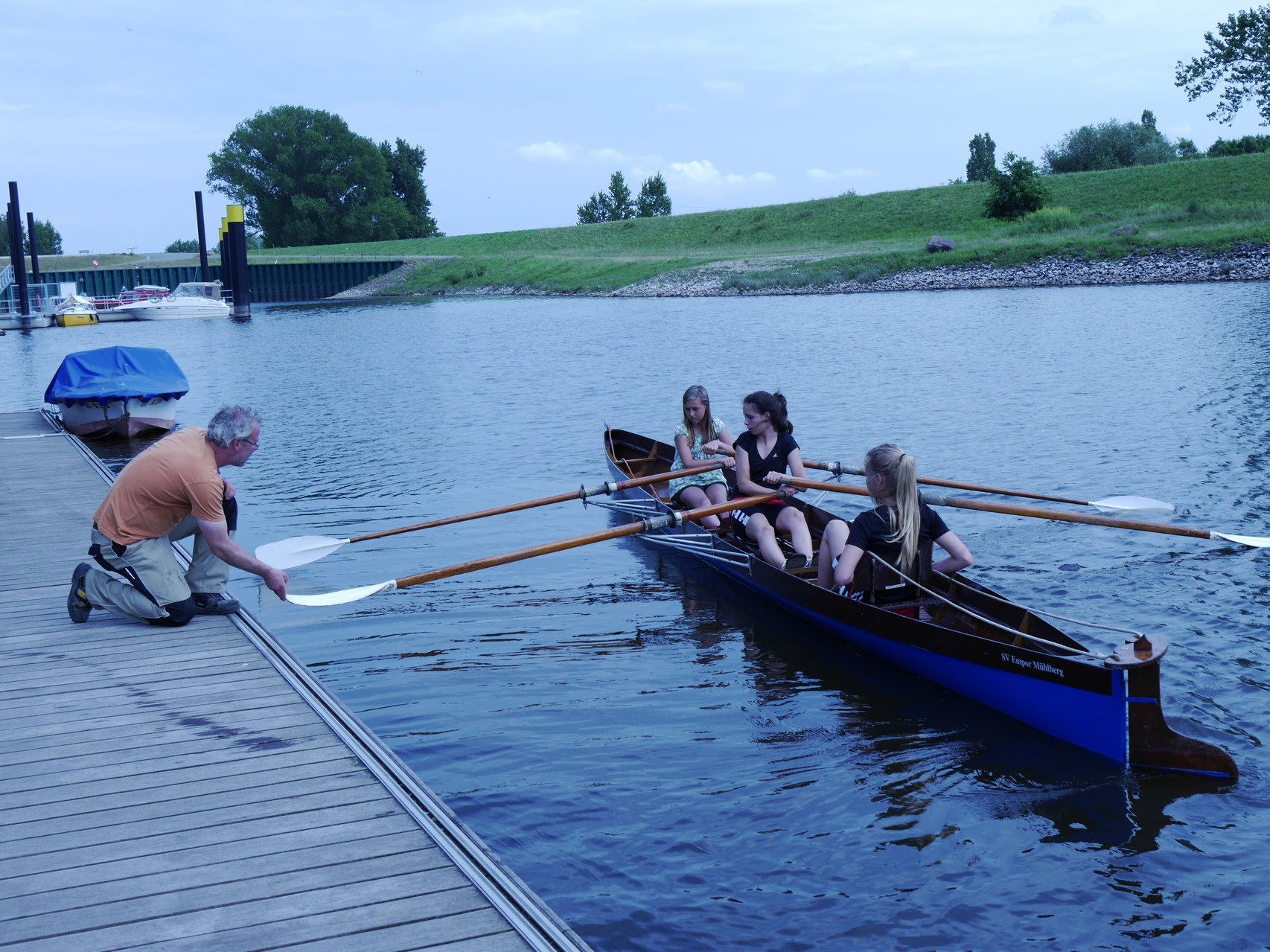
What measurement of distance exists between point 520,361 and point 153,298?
3699cm

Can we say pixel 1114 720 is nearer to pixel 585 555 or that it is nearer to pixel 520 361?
pixel 585 555

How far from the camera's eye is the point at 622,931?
4637mm

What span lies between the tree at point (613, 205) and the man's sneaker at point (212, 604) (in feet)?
304

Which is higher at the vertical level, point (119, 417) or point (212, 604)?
point (119, 417)

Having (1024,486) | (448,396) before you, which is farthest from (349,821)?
(448,396)

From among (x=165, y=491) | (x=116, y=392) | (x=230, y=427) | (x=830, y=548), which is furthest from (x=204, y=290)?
(x=230, y=427)

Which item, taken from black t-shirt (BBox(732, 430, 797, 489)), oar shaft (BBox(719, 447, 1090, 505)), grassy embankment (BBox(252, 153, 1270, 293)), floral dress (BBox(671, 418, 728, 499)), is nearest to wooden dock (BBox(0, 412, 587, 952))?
black t-shirt (BBox(732, 430, 797, 489))

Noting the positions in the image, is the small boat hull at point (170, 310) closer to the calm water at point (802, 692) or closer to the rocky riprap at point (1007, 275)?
the rocky riprap at point (1007, 275)

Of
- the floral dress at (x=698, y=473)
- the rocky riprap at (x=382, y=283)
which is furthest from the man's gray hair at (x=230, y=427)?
the rocky riprap at (x=382, y=283)

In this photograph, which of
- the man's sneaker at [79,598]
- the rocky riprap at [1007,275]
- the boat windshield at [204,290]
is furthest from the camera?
the boat windshield at [204,290]

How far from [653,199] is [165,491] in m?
95.2

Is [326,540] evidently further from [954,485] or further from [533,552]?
[954,485]

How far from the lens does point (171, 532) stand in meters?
6.43

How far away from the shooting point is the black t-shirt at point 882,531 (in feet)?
21.6
